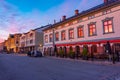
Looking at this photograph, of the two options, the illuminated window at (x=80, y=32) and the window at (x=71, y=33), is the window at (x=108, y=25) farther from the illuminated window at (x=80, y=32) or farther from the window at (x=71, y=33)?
the window at (x=71, y=33)

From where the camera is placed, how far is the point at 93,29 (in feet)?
101

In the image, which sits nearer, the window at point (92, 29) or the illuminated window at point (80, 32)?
the window at point (92, 29)

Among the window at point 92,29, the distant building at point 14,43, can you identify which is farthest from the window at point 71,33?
the distant building at point 14,43

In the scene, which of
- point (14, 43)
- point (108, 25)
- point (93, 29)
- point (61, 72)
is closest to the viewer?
point (61, 72)

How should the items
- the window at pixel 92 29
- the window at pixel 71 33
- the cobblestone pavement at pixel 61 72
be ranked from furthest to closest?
the window at pixel 71 33 → the window at pixel 92 29 → the cobblestone pavement at pixel 61 72

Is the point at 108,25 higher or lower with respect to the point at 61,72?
higher

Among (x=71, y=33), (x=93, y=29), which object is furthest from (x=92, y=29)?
(x=71, y=33)

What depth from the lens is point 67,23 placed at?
39.0m

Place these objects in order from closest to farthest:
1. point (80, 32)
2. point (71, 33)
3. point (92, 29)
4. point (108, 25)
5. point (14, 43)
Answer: point (108, 25)
point (92, 29)
point (80, 32)
point (71, 33)
point (14, 43)

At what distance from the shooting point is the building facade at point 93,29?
26141mm

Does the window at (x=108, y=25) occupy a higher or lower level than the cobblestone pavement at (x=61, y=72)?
higher

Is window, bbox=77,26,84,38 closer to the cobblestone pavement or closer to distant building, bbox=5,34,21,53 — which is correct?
the cobblestone pavement

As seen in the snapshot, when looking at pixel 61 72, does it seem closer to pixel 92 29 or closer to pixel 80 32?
pixel 92 29

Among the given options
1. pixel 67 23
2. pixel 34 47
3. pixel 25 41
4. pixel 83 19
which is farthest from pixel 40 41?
pixel 83 19
